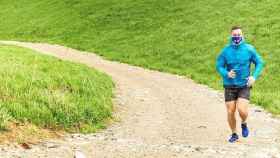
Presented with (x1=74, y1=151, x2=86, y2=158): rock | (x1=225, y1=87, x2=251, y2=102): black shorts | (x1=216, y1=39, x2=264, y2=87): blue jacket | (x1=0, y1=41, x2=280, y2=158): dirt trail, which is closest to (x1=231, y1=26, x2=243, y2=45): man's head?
(x1=216, y1=39, x2=264, y2=87): blue jacket

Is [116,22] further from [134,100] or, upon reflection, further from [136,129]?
[136,129]

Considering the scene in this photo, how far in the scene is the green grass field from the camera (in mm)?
15773

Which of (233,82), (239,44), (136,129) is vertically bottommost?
(136,129)

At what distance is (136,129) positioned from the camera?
17438mm

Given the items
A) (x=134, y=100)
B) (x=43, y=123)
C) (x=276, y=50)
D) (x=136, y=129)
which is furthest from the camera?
(x=276, y=50)

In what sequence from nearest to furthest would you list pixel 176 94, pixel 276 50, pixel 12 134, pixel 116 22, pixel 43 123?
1. pixel 12 134
2. pixel 43 123
3. pixel 176 94
4. pixel 276 50
5. pixel 116 22

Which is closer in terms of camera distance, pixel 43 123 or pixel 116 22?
pixel 43 123

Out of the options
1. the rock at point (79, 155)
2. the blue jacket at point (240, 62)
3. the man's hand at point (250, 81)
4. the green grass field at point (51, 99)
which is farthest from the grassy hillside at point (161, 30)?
the rock at point (79, 155)

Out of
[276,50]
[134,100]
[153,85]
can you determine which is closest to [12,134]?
[134,100]

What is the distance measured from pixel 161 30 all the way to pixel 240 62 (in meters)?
33.8

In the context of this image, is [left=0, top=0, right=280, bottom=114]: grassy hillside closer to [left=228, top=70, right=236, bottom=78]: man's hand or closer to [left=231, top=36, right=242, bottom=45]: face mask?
[left=228, top=70, right=236, bottom=78]: man's hand

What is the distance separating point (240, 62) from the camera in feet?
47.9

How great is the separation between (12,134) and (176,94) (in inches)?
462

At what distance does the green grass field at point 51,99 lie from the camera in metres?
15.8
